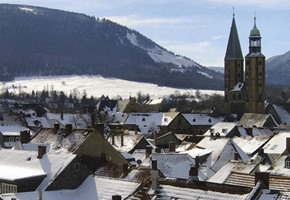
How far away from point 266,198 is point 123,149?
46747 mm

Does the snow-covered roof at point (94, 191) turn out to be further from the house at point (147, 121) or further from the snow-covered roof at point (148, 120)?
the snow-covered roof at point (148, 120)

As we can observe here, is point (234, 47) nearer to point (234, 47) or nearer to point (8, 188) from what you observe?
point (234, 47)

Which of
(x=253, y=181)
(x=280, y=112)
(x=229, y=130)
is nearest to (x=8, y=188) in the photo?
(x=253, y=181)

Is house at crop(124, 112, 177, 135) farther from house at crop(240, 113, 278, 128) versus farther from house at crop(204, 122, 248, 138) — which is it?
house at crop(204, 122, 248, 138)

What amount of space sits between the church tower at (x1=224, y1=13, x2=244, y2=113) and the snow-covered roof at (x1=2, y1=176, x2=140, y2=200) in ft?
396

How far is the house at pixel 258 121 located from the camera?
4802 inches

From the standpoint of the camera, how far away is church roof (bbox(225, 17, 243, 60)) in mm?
166750

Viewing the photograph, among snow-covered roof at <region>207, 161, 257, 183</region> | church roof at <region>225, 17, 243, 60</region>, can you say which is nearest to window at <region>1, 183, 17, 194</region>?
snow-covered roof at <region>207, 161, 257, 183</region>

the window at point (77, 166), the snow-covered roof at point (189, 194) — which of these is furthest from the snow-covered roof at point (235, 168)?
the snow-covered roof at point (189, 194)

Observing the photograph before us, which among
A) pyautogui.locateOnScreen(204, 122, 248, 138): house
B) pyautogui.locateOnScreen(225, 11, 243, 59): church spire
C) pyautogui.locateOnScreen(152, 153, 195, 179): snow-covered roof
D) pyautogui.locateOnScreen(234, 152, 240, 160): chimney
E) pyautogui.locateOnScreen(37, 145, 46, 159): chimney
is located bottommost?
pyautogui.locateOnScreen(204, 122, 248, 138): house

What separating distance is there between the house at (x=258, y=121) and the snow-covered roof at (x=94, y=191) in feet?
278

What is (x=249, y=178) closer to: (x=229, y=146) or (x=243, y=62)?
(x=229, y=146)

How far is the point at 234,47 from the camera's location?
168 m

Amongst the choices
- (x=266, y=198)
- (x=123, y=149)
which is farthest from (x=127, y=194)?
(x=123, y=149)
